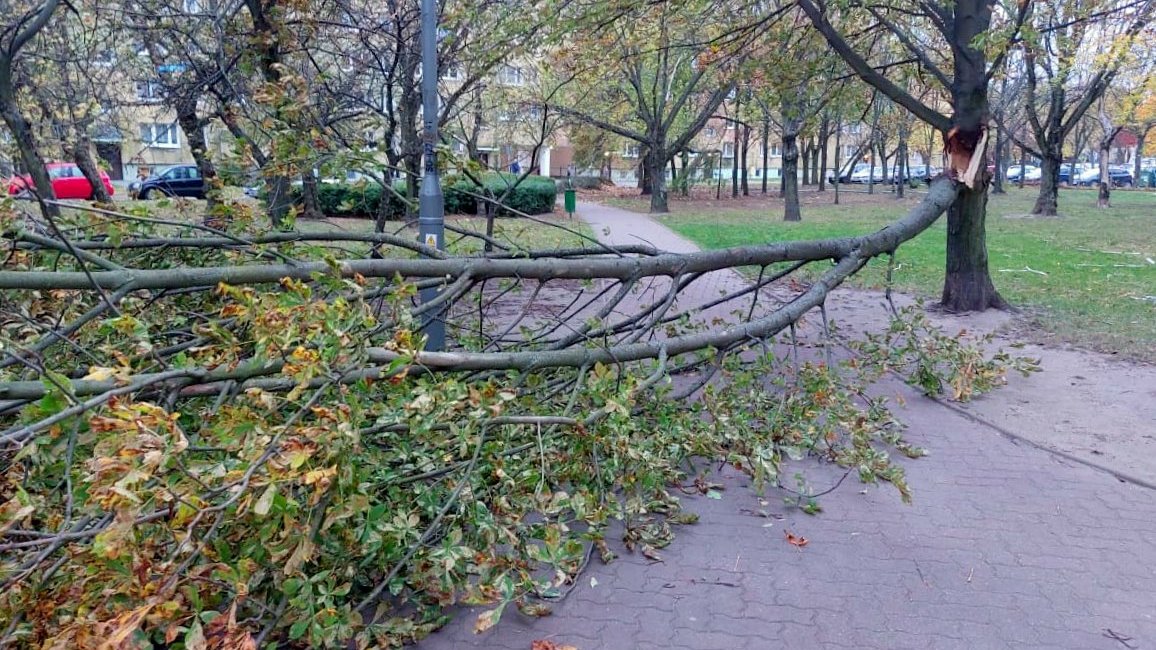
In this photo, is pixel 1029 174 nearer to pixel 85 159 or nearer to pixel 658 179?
pixel 658 179

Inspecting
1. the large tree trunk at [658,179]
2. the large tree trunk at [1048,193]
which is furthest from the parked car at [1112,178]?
the large tree trunk at [658,179]

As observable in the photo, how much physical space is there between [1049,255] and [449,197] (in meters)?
10.4

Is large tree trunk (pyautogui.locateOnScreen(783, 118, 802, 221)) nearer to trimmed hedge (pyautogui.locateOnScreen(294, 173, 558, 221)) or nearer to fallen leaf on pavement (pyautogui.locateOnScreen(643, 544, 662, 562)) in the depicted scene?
trimmed hedge (pyautogui.locateOnScreen(294, 173, 558, 221))

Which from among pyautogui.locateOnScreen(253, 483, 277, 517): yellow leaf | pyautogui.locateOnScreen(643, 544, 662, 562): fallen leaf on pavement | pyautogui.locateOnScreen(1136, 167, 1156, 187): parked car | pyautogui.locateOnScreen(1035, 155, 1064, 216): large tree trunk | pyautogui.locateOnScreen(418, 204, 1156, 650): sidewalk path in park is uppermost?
pyautogui.locateOnScreen(1136, 167, 1156, 187): parked car

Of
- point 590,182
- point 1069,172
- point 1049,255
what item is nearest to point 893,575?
point 1049,255

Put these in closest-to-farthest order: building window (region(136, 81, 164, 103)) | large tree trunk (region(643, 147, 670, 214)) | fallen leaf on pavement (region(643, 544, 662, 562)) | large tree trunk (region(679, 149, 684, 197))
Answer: fallen leaf on pavement (region(643, 544, 662, 562))
building window (region(136, 81, 164, 103))
large tree trunk (region(643, 147, 670, 214))
large tree trunk (region(679, 149, 684, 197))

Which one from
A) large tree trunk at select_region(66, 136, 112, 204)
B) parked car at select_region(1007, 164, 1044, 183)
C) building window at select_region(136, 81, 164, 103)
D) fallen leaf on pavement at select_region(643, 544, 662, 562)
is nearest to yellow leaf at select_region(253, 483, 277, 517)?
fallen leaf on pavement at select_region(643, 544, 662, 562)

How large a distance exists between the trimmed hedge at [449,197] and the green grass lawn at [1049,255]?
414cm

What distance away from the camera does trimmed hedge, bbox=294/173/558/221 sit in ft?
19.2

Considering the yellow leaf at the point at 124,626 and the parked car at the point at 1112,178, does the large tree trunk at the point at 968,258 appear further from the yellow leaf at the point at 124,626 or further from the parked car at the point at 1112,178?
the parked car at the point at 1112,178

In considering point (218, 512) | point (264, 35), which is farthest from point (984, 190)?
point (218, 512)

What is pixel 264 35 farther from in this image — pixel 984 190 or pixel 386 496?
pixel 984 190

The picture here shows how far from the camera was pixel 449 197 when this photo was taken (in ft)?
38.3

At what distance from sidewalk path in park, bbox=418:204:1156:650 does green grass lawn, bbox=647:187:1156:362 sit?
3791mm
